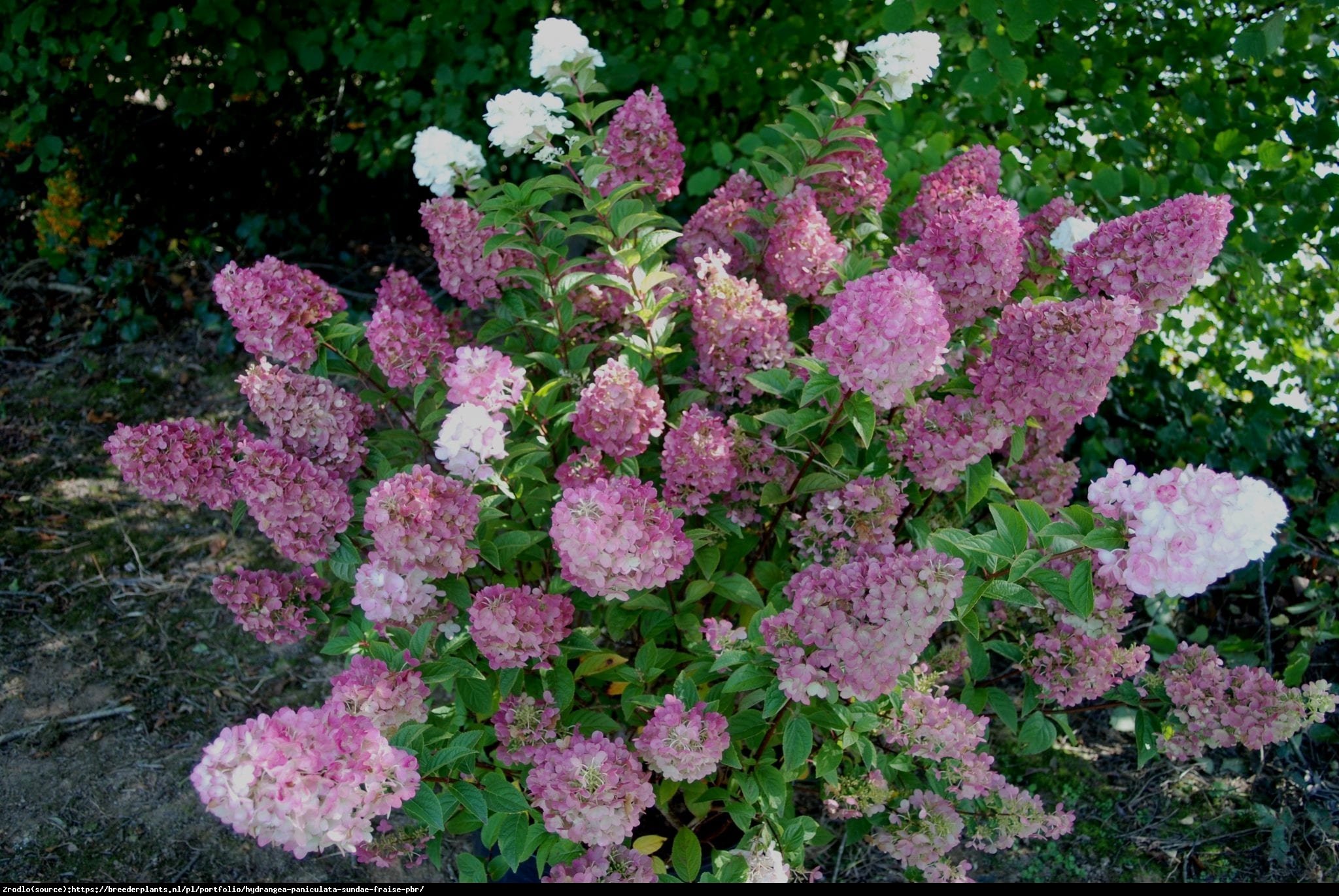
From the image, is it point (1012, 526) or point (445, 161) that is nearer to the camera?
point (1012, 526)

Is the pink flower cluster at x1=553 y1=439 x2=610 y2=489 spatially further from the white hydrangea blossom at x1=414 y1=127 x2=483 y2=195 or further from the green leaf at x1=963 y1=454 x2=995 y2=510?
the white hydrangea blossom at x1=414 y1=127 x2=483 y2=195

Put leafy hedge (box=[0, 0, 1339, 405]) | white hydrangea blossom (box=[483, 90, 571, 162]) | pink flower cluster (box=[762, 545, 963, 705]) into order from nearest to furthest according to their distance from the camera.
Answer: pink flower cluster (box=[762, 545, 963, 705]) < white hydrangea blossom (box=[483, 90, 571, 162]) < leafy hedge (box=[0, 0, 1339, 405])

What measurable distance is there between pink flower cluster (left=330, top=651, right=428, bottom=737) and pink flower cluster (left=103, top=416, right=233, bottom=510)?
38cm

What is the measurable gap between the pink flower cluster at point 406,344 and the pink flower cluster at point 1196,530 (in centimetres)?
126

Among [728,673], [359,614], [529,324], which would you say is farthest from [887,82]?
[359,614]

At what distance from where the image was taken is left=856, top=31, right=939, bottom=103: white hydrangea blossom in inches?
83.0

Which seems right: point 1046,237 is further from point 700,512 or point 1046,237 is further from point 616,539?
point 616,539

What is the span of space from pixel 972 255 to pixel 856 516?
1.69ft

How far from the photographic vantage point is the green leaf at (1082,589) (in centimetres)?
146

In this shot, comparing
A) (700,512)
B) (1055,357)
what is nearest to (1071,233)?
(1055,357)

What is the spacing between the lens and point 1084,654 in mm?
1916

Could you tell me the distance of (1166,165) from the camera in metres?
3.13

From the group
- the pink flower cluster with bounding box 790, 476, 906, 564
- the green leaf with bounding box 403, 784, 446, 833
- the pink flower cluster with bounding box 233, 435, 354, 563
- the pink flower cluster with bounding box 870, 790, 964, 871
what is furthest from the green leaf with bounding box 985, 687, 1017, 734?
the pink flower cluster with bounding box 233, 435, 354, 563

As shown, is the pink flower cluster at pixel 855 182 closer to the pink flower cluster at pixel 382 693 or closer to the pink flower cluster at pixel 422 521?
the pink flower cluster at pixel 422 521
